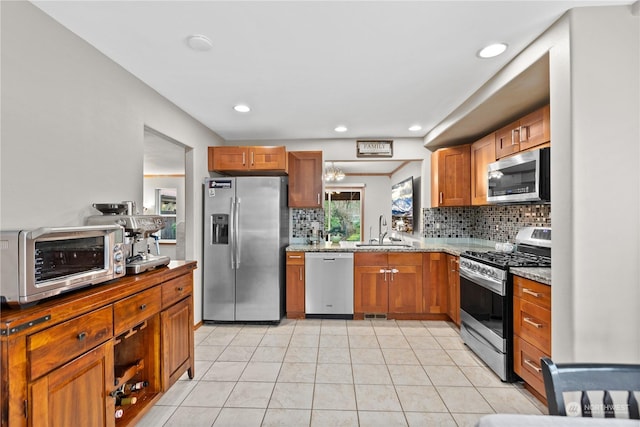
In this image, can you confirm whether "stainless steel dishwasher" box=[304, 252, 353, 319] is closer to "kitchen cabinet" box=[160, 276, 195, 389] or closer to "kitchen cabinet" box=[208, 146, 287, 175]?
"kitchen cabinet" box=[208, 146, 287, 175]

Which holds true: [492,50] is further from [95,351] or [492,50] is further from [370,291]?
[95,351]

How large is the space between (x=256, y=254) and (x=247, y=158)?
1.22m

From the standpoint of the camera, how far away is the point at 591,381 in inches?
35.9

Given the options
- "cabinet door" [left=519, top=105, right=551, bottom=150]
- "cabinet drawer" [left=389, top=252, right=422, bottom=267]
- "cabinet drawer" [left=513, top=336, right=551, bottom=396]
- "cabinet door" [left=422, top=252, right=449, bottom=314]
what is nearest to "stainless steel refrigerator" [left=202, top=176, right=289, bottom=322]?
"cabinet drawer" [left=389, top=252, right=422, bottom=267]

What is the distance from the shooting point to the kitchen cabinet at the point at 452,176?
12.4ft

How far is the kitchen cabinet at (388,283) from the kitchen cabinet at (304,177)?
0.99 m

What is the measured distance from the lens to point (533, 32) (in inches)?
72.8

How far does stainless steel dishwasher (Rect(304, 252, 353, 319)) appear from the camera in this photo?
3.77m

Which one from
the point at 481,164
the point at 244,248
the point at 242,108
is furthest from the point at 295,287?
the point at 481,164

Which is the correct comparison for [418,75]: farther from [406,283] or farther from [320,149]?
[406,283]

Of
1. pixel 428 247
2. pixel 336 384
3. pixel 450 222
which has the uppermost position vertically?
pixel 450 222

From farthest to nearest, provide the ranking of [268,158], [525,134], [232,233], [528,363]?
[268,158] → [232,233] → [525,134] → [528,363]

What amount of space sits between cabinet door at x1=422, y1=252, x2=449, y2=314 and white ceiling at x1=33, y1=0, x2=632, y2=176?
1.74 meters

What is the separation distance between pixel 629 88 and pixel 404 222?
3.78 metres
